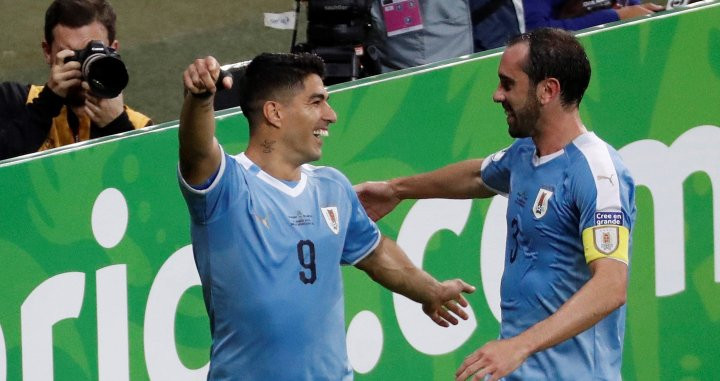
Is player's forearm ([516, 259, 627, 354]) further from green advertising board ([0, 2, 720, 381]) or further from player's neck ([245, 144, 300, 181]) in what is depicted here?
green advertising board ([0, 2, 720, 381])

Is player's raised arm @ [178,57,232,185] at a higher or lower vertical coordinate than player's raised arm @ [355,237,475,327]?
higher

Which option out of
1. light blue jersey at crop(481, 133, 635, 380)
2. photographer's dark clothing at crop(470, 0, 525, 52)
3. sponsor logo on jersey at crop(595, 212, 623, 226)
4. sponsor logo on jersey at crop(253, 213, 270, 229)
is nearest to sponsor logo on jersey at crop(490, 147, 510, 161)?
light blue jersey at crop(481, 133, 635, 380)

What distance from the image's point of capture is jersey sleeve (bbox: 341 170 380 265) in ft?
18.5

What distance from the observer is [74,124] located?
6285mm

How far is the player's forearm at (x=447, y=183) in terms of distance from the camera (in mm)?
6258

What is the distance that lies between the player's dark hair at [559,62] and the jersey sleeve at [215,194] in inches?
47.0

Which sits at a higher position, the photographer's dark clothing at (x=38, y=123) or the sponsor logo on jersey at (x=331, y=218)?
the photographer's dark clothing at (x=38, y=123)

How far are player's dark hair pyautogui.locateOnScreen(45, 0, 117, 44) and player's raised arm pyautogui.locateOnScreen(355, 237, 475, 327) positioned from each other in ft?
4.94

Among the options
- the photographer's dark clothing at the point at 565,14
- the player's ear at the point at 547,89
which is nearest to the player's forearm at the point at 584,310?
the player's ear at the point at 547,89

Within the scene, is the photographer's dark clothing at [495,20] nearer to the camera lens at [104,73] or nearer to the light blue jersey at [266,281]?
the camera lens at [104,73]

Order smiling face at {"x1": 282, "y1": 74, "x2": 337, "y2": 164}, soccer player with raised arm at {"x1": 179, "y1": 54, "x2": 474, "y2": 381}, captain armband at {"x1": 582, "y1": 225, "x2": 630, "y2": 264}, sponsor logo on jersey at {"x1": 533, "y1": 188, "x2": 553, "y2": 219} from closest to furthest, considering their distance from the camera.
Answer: soccer player with raised arm at {"x1": 179, "y1": 54, "x2": 474, "y2": 381} < captain armband at {"x1": 582, "y1": 225, "x2": 630, "y2": 264} < smiling face at {"x1": 282, "y1": 74, "x2": 337, "y2": 164} < sponsor logo on jersey at {"x1": 533, "y1": 188, "x2": 553, "y2": 219}

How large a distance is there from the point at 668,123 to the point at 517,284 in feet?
5.96

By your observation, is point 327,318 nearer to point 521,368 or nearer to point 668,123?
point 521,368

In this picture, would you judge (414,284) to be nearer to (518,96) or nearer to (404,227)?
(518,96)
